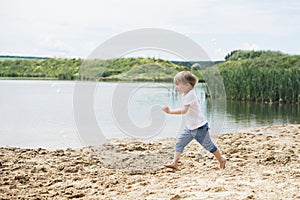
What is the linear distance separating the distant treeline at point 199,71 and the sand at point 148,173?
1211mm

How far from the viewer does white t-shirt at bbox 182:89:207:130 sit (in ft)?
14.7

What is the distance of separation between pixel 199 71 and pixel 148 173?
2.64 meters

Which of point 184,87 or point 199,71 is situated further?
point 199,71

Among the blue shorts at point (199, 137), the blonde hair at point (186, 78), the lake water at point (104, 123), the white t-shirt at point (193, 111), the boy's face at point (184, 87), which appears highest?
the blonde hair at point (186, 78)

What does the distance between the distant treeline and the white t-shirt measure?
73.8 inches

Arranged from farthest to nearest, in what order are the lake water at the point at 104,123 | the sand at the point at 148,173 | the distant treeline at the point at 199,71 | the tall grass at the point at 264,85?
the tall grass at the point at 264,85
the lake water at the point at 104,123
the distant treeline at the point at 199,71
the sand at the point at 148,173

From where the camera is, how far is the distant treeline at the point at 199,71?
6586 mm

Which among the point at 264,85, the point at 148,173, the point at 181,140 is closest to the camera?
the point at 148,173

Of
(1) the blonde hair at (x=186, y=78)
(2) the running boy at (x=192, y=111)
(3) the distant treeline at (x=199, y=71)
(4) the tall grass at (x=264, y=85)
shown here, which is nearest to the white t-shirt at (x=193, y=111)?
(2) the running boy at (x=192, y=111)

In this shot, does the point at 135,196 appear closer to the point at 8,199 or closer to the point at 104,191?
the point at 104,191

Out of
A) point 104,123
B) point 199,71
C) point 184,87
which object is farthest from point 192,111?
point 104,123

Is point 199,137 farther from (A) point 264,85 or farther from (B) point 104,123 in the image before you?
(A) point 264,85

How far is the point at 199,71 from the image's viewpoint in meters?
6.73

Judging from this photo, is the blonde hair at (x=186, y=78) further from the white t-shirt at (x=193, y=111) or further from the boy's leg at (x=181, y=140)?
the boy's leg at (x=181, y=140)
